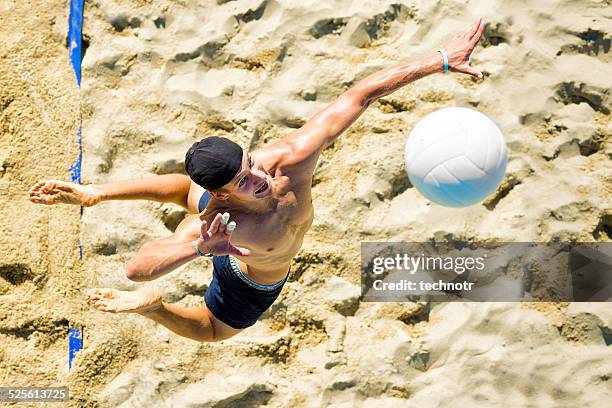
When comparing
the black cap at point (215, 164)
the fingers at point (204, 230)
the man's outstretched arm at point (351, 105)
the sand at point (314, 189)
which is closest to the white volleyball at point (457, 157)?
the man's outstretched arm at point (351, 105)

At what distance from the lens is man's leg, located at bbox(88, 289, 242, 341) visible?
3.34 meters

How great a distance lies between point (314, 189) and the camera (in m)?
4.32

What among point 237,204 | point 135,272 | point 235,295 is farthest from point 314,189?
point 135,272

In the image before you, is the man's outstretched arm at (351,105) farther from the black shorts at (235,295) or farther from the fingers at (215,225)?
the black shorts at (235,295)

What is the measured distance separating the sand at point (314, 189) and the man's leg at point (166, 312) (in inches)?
Answer: 14.5

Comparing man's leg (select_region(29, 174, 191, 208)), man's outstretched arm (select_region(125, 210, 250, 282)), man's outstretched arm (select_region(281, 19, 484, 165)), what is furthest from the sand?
man's outstretched arm (select_region(125, 210, 250, 282))

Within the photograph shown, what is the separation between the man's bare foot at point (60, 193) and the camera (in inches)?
126

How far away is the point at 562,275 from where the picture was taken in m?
4.23

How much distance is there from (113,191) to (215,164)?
2.30 ft

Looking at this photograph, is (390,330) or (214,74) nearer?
(390,330)

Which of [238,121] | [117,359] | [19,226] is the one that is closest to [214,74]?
[238,121]

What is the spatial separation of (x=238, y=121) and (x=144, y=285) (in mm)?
1028

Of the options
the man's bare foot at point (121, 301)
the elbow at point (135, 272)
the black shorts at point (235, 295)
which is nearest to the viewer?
the elbow at point (135, 272)

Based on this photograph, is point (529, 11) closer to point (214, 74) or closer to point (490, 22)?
point (490, 22)
